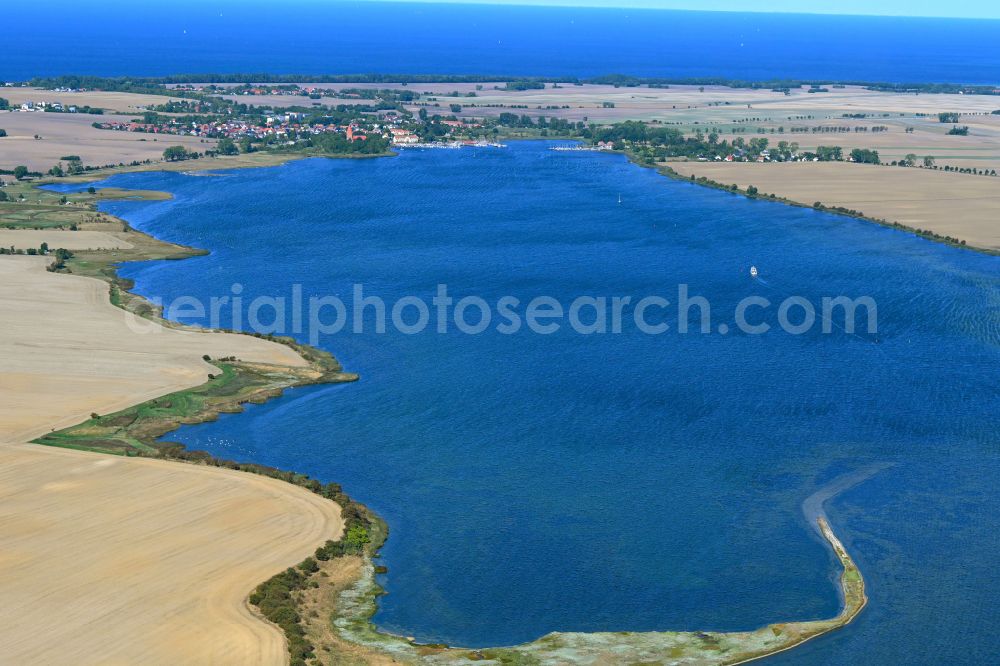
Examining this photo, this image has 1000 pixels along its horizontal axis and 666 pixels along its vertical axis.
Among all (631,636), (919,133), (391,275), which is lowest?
(631,636)

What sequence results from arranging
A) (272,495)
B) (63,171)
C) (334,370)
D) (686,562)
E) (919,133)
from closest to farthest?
1. (686,562)
2. (272,495)
3. (334,370)
4. (63,171)
5. (919,133)

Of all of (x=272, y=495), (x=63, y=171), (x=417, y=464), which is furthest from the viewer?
(x=63, y=171)

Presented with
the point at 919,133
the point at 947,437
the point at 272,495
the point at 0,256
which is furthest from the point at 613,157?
the point at 272,495

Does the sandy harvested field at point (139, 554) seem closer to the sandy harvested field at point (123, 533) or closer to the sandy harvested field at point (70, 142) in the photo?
the sandy harvested field at point (123, 533)

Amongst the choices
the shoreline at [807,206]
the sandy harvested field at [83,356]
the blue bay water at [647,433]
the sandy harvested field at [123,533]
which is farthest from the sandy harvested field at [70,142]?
the sandy harvested field at [123,533]

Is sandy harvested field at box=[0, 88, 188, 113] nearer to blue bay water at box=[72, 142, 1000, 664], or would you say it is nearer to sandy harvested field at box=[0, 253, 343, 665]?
blue bay water at box=[72, 142, 1000, 664]

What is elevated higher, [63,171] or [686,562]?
[63,171]

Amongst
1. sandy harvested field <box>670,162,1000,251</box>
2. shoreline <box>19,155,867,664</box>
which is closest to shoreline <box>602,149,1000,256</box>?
sandy harvested field <box>670,162,1000,251</box>

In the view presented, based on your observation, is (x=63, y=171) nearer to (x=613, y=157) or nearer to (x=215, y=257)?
(x=215, y=257)
